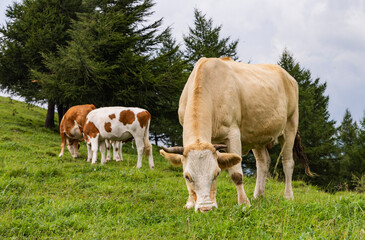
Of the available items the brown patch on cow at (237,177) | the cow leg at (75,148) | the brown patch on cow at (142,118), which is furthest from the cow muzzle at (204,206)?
the cow leg at (75,148)

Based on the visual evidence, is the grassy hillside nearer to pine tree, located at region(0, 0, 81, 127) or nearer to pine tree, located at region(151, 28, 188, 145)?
pine tree, located at region(151, 28, 188, 145)

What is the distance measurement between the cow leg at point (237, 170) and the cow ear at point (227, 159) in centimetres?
48

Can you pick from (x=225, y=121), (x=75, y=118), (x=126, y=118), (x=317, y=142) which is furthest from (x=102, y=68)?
(x=317, y=142)

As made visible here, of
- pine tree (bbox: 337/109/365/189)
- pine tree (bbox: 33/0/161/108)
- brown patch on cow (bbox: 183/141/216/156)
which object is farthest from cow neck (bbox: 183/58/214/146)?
pine tree (bbox: 337/109/365/189)

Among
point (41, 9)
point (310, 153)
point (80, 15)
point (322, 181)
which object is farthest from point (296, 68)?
point (41, 9)

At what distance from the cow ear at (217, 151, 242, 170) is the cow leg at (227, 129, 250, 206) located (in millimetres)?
475

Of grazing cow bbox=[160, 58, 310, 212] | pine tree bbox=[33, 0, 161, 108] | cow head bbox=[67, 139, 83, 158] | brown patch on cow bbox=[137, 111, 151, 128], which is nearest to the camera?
grazing cow bbox=[160, 58, 310, 212]

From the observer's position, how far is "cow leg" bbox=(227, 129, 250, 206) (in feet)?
15.3

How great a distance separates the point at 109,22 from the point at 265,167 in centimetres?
1450

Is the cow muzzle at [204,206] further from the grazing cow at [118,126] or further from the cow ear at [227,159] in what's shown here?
the grazing cow at [118,126]

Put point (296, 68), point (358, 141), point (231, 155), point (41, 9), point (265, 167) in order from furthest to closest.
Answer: point (358, 141)
point (296, 68)
point (41, 9)
point (265, 167)
point (231, 155)

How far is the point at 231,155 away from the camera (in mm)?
4148

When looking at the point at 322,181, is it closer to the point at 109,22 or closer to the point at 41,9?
the point at 109,22

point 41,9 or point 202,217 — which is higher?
point 41,9
